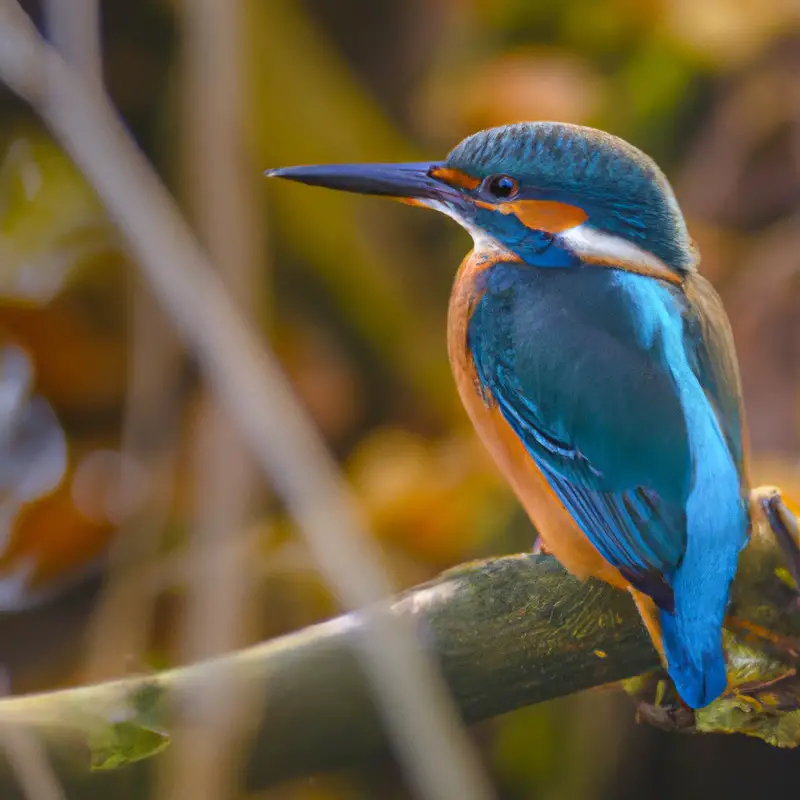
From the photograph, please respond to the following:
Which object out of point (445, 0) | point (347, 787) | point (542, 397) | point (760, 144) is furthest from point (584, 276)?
point (445, 0)

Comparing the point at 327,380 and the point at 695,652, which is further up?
the point at 327,380

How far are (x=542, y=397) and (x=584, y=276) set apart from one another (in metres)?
0.15

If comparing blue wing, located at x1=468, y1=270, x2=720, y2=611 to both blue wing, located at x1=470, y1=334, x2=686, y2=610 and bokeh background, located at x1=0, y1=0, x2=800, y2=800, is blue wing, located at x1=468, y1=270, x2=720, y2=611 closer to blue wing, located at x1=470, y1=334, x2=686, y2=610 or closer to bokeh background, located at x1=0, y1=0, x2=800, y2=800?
blue wing, located at x1=470, y1=334, x2=686, y2=610

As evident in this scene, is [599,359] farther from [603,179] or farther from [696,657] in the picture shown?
[696,657]

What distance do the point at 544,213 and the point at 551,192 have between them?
0.12 feet

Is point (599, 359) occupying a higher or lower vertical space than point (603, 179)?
lower

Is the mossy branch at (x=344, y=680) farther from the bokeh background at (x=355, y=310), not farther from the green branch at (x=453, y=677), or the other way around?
the bokeh background at (x=355, y=310)

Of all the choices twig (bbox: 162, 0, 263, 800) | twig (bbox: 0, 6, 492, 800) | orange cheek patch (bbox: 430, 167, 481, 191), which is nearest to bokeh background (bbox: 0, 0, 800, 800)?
twig (bbox: 162, 0, 263, 800)

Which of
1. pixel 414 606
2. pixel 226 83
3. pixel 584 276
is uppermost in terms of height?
pixel 226 83

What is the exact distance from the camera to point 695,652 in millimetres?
1063

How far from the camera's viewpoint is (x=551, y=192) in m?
1.32

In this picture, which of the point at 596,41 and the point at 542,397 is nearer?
the point at 542,397

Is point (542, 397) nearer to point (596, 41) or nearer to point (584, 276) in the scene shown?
point (584, 276)

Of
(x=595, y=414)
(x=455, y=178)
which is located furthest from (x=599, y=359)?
(x=455, y=178)
